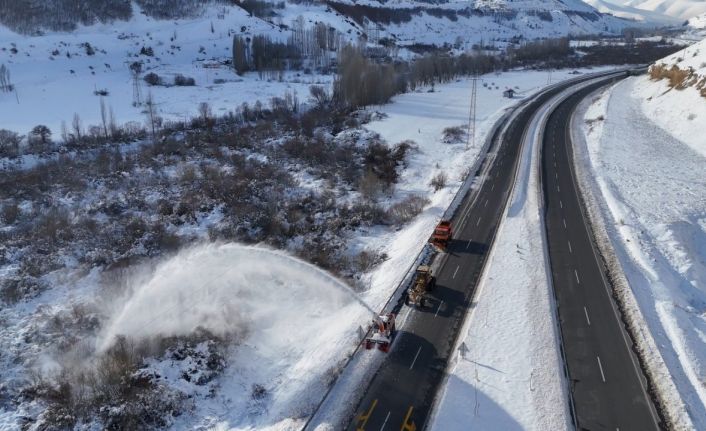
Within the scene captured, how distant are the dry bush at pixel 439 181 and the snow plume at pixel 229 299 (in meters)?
27.0

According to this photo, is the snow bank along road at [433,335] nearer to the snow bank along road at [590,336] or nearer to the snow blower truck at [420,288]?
the snow blower truck at [420,288]

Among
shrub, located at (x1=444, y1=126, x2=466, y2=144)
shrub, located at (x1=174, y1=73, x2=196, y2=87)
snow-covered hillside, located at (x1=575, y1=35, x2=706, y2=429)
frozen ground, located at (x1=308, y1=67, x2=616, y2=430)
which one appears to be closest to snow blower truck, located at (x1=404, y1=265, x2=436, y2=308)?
frozen ground, located at (x1=308, y1=67, x2=616, y2=430)

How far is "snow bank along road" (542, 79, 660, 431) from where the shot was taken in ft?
100

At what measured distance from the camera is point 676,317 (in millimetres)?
38594

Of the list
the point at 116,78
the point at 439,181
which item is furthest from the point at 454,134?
the point at 116,78

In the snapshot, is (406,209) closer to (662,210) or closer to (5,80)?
(662,210)

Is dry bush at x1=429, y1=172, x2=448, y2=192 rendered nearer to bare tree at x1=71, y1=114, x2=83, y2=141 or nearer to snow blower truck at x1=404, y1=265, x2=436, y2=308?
snow blower truck at x1=404, y1=265, x2=436, y2=308

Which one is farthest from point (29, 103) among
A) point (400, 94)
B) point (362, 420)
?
point (362, 420)

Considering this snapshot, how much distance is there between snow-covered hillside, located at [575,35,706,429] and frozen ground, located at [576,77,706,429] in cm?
10

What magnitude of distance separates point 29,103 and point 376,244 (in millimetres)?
110687

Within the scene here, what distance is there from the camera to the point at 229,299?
44.8m

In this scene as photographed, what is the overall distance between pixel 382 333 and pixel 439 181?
131 ft

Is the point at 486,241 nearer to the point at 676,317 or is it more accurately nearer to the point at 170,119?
the point at 676,317

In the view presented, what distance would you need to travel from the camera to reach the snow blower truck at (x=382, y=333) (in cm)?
3628
